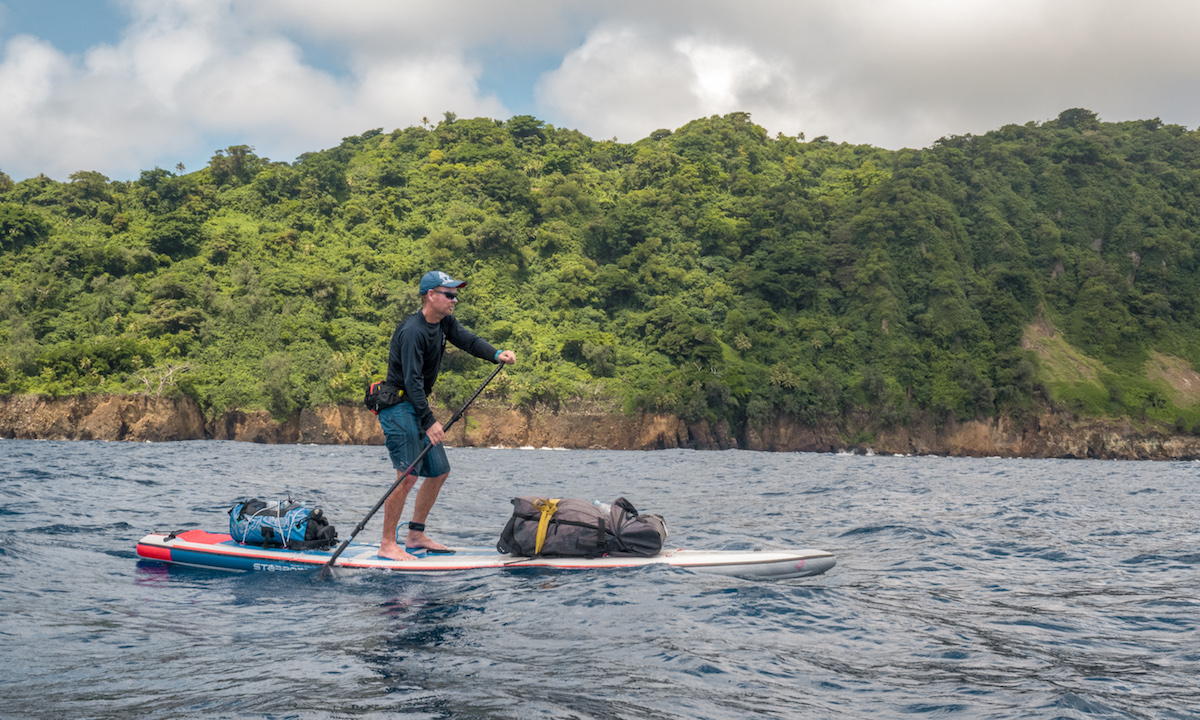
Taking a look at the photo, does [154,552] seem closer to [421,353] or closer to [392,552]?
[392,552]

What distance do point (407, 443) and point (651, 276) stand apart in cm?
8605

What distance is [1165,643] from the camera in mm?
5285

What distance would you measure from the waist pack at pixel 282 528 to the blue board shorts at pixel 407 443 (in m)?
1.27

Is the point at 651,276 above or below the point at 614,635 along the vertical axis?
above

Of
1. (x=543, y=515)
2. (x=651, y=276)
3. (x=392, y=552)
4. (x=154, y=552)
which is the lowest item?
(x=154, y=552)

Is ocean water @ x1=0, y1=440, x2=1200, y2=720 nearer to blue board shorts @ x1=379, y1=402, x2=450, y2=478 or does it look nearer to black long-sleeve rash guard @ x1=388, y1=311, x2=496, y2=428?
blue board shorts @ x1=379, y1=402, x2=450, y2=478

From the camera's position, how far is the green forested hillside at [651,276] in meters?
72.6

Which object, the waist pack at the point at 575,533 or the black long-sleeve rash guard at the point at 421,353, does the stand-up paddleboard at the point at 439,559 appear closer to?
the waist pack at the point at 575,533

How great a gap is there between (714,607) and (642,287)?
86.8 m

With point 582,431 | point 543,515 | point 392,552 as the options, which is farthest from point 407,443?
point 582,431

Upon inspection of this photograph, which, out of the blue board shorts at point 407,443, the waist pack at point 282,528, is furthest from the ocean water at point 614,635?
the blue board shorts at point 407,443

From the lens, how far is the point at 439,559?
25.0ft

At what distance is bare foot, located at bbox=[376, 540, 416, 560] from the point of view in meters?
7.68

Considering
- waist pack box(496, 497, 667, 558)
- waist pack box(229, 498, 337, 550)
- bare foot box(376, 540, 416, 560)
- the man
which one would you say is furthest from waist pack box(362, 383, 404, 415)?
waist pack box(496, 497, 667, 558)
